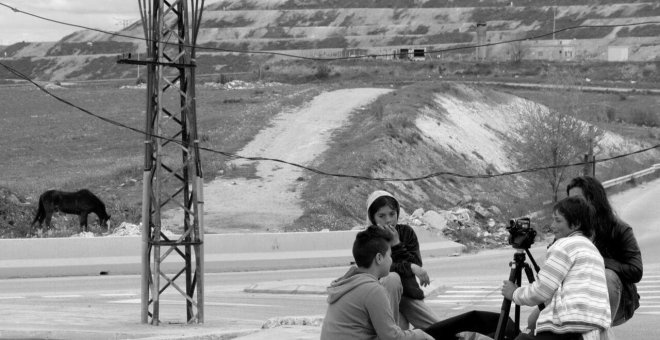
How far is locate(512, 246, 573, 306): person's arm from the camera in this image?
7348 millimetres

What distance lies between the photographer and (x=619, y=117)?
8669 centimetres

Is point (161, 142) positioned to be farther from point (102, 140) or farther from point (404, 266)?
point (102, 140)

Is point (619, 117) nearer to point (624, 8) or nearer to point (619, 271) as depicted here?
point (619, 271)

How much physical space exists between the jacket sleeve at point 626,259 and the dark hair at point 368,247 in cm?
187

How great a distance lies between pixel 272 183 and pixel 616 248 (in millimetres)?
30428

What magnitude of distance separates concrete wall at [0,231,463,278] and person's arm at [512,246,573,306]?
705 inches

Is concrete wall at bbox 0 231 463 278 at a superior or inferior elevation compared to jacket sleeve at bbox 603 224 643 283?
inferior

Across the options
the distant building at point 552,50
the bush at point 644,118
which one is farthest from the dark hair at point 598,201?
the distant building at point 552,50

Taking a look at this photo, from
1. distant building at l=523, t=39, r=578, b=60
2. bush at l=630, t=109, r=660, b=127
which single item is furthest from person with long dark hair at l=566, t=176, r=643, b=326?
distant building at l=523, t=39, r=578, b=60

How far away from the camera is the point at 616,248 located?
8.43 metres

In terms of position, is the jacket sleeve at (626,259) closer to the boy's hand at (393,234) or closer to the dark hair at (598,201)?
the dark hair at (598,201)

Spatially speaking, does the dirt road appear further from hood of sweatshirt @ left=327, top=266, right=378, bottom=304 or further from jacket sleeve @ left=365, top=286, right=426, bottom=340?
jacket sleeve @ left=365, top=286, right=426, bottom=340

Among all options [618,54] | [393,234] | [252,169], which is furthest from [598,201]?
[618,54]

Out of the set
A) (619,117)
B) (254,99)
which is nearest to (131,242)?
(254,99)
